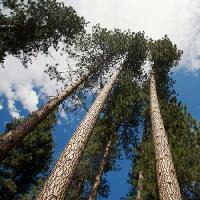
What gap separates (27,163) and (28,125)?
9028 millimetres

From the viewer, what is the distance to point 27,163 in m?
20.2

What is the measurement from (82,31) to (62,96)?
5.22 metres

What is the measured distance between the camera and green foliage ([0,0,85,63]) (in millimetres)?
16281

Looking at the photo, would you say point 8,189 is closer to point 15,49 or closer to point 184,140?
point 15,49

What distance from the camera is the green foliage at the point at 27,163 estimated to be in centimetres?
1892

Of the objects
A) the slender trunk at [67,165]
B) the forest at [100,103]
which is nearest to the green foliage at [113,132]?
the forest at [100,103]

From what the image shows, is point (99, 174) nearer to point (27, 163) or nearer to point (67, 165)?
point (27, 163)

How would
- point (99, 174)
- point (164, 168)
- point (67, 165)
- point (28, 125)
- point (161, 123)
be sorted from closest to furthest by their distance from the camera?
point (67, 165)
point (164, 168)
point (28, 125)
point (161, 123)
point (99, 174)

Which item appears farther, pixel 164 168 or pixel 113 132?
pixel 113 132

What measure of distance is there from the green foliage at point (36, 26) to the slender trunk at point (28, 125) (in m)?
2.88

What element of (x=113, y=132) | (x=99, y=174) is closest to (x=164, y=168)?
(x=99, y=174)

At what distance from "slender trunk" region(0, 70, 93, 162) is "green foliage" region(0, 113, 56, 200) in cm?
585

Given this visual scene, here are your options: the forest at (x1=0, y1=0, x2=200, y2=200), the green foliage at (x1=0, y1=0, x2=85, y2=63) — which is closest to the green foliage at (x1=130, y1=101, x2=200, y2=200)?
the forest at (x1=0, y1=0, x2=200, y2=200)

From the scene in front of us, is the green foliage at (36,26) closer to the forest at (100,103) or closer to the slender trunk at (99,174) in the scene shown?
the forest at (100,103)
